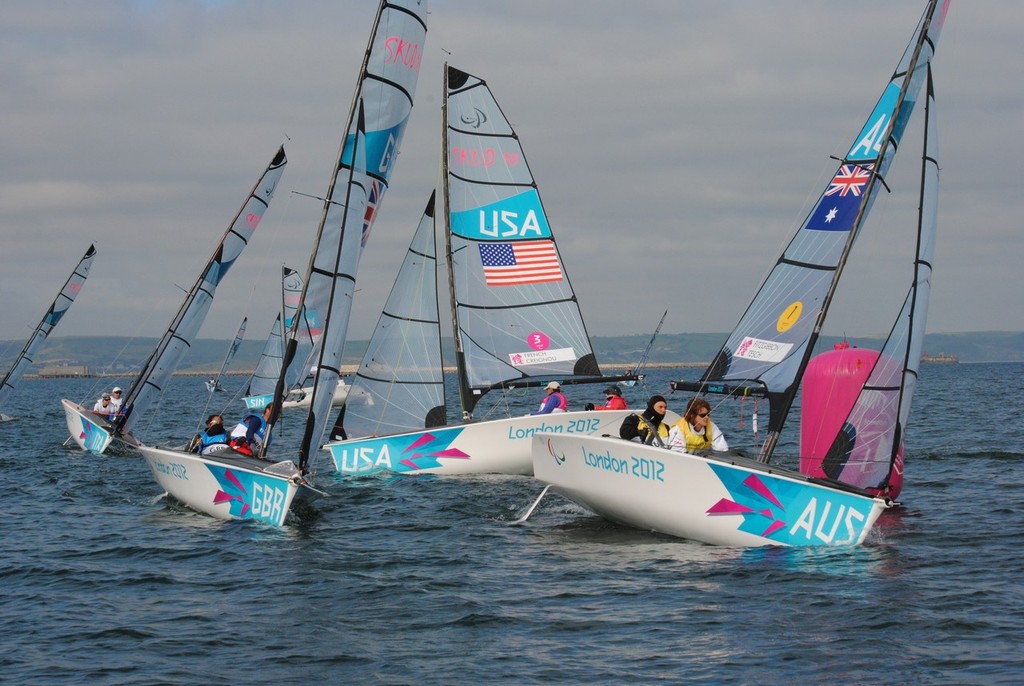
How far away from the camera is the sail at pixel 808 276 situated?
42.7ft

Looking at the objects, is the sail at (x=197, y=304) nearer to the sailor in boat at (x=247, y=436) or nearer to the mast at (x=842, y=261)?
the sailor in boat at (x=247, y=436)

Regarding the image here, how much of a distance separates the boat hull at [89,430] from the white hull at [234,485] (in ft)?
34.3

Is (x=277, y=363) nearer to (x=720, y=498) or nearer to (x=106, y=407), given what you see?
(x=106, y=407)

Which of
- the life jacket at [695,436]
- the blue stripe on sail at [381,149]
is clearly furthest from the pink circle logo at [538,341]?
the life jacket at [695,436]

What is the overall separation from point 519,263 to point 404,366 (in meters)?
3.19

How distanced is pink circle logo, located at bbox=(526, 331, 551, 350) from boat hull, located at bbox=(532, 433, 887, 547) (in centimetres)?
784

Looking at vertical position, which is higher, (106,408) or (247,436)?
(247,436)

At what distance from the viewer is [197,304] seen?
24.1 m

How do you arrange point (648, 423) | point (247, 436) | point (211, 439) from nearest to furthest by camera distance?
point (648, 423) < point (211, 439) < point (247, 436)

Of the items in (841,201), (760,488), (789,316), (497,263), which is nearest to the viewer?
(760,488)

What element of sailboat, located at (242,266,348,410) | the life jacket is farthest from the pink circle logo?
sailboat, located at (242,266,348,410)

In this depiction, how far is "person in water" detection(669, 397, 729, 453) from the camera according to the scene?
12297 mm

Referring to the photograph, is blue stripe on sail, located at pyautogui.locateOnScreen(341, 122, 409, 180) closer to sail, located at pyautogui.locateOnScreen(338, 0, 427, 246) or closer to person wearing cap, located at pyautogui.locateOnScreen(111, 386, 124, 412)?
sail, located at pyautogui.locateOnScreen(338, 0, 427, 246)

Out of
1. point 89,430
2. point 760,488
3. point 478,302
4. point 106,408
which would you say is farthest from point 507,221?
point 106,408
